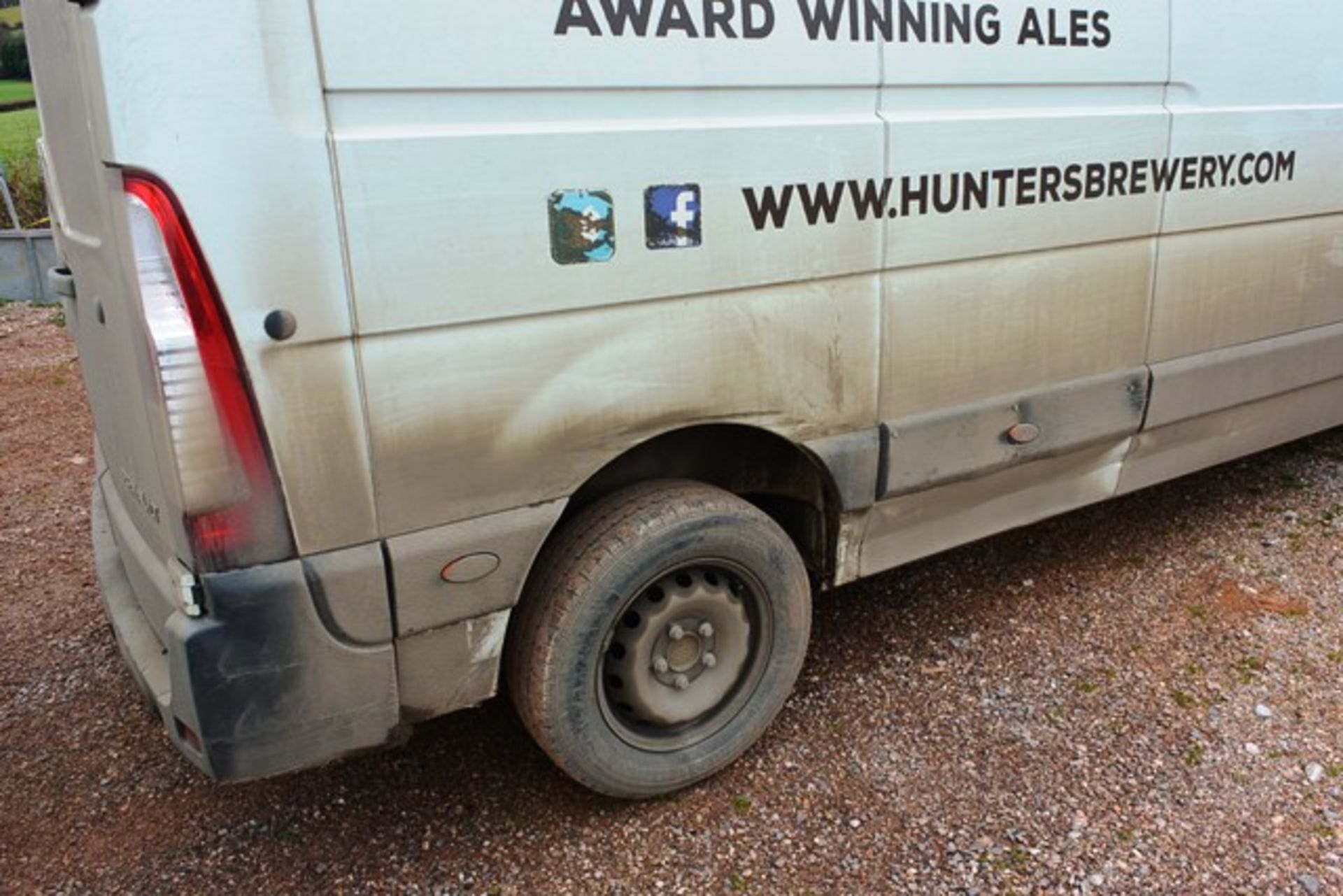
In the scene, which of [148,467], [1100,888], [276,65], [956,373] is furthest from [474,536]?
[1100,888]

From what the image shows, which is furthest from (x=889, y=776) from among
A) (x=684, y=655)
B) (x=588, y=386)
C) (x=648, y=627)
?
(x=588, y=386)

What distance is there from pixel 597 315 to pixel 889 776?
58.8 inches

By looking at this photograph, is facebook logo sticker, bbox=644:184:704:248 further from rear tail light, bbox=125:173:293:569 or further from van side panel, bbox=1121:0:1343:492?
Answer: van side panel, bbox=1121:0:1343:492

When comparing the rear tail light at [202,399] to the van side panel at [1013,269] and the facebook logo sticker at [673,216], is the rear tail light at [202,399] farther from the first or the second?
the van side panel at [1013,269]

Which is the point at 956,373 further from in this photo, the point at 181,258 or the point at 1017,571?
the point at 181,258

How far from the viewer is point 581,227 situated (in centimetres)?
231

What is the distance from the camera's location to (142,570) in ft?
8.45

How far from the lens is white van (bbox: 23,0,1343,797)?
2.01m

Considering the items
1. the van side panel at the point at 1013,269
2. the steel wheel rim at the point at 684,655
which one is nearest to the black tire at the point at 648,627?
the steel wheel rim at the point at 684,655

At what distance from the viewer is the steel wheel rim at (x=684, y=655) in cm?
272

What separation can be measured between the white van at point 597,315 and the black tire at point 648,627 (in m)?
0.01

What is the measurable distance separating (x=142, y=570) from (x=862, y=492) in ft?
5.92

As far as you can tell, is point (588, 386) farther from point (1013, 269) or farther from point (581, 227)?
point (1013, 269)

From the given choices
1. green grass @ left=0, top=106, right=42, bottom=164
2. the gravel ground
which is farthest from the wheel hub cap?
green grass @ left=0, top=106, right=42, bottom=164
